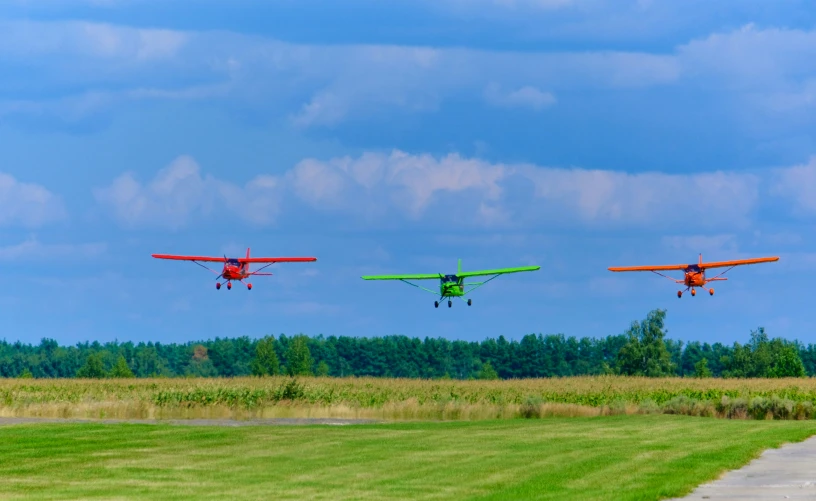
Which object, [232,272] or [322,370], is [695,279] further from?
[322,370]

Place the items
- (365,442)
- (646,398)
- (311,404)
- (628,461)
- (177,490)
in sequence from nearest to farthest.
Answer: (177,490) < (628,461) < (365,442) < (311,404) < (646,398)

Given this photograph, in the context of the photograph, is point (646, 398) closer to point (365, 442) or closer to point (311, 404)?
point (311, 404)

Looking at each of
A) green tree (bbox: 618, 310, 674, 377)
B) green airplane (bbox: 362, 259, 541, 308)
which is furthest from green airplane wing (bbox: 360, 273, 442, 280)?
green tree (bbox: 618, 310, 674, 377)

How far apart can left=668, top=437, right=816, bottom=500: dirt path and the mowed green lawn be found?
0.45m

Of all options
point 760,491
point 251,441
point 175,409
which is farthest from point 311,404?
point 760,491

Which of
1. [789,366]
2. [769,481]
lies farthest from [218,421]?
[789,366]

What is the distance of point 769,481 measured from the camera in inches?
851

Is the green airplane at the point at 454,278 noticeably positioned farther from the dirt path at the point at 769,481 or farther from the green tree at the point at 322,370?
the green tree at the point at 322,370

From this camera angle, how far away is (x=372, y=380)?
225 ft

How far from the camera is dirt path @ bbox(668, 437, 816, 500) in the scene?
1942 cm

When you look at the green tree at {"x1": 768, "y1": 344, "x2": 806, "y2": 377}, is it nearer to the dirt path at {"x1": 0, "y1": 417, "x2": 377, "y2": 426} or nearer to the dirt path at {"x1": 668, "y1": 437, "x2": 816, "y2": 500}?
the dirt path at {"x1": 0, "y1": 417, "x2": 377, "y2": 426}

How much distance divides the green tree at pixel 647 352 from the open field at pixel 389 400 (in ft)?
184

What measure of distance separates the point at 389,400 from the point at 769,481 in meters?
36.0

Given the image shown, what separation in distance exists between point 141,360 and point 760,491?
584 ft
